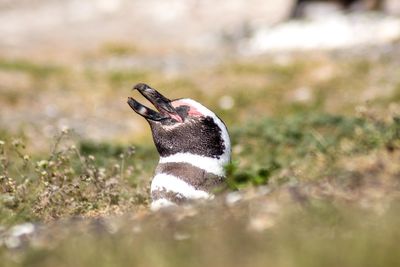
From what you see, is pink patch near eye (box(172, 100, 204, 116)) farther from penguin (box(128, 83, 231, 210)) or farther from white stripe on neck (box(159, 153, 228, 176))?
white stripe on neck (box(159, 153, 228, 176))

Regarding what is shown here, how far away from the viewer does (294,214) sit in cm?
480

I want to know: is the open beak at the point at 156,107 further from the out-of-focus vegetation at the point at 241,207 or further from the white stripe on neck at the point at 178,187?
the out-of-focus vegetation at the point at 241,207

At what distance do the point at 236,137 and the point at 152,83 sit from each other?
831 cm

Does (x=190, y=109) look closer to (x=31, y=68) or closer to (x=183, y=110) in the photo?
(x=183, y=110)

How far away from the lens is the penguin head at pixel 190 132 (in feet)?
21.6

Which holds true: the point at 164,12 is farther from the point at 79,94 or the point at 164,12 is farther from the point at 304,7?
the point at 79,94

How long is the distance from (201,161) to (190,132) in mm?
228

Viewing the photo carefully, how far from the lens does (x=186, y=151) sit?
21.6 ft

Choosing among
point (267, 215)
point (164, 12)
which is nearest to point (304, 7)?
point (164, 12)

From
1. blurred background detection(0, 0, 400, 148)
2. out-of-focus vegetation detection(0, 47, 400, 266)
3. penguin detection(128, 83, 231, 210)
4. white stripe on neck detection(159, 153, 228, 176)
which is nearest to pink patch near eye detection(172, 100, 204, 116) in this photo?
penguin detection(128, 83, 231, 210)

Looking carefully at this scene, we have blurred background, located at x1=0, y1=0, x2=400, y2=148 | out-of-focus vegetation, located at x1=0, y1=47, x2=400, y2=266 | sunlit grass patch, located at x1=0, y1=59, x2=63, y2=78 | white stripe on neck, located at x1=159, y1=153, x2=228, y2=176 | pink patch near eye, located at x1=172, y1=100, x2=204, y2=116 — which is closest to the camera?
out-of-focus vegetation, located at x1=0, y1=47, x2=400, y2=266

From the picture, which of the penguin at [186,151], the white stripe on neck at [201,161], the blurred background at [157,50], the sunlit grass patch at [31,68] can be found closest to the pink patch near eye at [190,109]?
the penguin at [186,151]

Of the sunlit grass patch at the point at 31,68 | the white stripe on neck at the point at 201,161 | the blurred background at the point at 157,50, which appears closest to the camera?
the white stripe on neck at the point at 201,161

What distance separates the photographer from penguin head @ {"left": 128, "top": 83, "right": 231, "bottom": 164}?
21.6 ft
